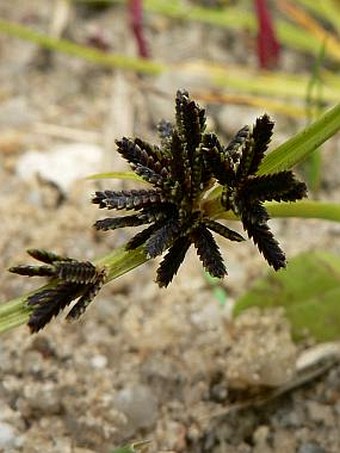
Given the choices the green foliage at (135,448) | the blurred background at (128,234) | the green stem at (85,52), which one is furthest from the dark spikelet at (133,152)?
the green stem at (85,52)

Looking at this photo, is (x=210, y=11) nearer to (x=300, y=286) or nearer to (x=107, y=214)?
(x=107, y=214)

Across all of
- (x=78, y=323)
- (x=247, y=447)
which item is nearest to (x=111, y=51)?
(x=78, y=323)

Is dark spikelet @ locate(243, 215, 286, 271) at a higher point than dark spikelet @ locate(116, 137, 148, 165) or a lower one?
lower

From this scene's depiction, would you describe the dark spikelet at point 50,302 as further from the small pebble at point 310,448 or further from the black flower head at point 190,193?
the small pebble at point 310,448

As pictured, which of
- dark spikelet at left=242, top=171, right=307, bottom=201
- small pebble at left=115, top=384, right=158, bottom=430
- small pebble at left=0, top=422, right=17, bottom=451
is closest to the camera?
dark spikelet at left=242, top=171, right=307, bottom=201

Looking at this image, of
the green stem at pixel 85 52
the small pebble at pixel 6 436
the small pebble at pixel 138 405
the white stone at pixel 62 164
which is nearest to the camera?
the small pebble at pixel 6 436

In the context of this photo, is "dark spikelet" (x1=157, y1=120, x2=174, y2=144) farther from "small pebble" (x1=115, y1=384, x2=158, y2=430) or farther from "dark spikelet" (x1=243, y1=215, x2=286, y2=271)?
"small pebble" (x1=115, y1=384, x2=158, y2=430)

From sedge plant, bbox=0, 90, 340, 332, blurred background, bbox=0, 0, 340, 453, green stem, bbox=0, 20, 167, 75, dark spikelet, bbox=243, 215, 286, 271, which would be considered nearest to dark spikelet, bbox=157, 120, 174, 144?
sedge plant, bbox=0, 90, 340, 332
